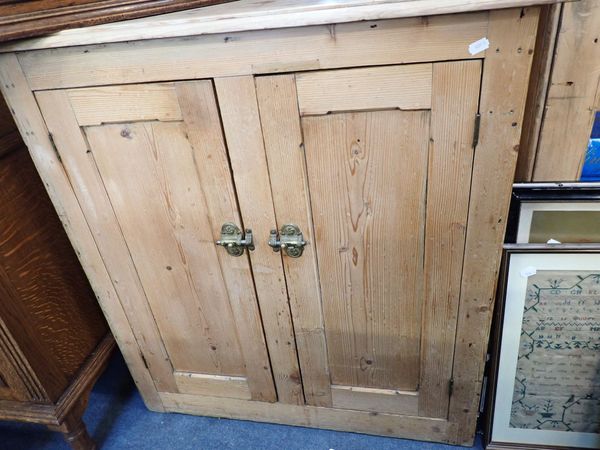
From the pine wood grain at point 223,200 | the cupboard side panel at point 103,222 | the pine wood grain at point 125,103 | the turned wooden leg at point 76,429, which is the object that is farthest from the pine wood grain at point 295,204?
the turned wooden leg at point 76,429

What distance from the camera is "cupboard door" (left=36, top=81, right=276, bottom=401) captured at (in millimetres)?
1008

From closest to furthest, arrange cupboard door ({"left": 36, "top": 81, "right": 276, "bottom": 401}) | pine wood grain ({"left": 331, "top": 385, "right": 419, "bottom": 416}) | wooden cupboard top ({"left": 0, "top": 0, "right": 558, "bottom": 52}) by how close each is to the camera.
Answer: wooden cupboard top ({"left": 0, "top": 0, "right": 558, "bottom": 52}) → cupboard door ({"left": 36, "top": 81, "right": 276, "bottom": 401}) → pine wood grain ({"left": 331, "top": 385, "right": 419, "bottom": 416})

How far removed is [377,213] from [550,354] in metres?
0.67

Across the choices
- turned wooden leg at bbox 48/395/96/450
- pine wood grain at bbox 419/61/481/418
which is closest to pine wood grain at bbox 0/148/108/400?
turned wooden leg at bbox 48/395/96/450

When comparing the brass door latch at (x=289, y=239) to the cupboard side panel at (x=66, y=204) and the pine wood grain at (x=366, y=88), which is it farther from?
the cupboard side panel at (x=66, y=204)

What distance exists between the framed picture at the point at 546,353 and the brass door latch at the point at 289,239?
20.6 inches

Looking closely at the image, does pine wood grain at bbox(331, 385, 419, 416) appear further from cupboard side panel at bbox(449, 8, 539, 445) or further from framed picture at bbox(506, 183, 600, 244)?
framed picture at bbox(506, 183, 600, 244)

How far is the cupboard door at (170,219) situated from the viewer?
3.31 ft

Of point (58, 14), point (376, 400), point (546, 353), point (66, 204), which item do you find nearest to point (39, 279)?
point (66, 204)

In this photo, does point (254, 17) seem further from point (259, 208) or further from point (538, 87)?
point (538, 87)

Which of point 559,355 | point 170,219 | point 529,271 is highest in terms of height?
point 170,219

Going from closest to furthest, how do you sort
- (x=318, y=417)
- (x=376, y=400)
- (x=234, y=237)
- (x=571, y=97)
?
1. (x=571, y=97)
2. (x=234, y=237)
3. (x=376, y=400)
4. (x=318, y=417)

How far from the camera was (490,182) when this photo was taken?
96 cm

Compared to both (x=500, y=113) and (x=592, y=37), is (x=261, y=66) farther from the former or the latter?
(x=592, y=37)
